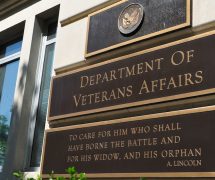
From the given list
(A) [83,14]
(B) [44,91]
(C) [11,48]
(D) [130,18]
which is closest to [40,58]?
(B) [44,91]

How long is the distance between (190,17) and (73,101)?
1.85 metres

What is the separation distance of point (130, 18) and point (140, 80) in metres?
0.85

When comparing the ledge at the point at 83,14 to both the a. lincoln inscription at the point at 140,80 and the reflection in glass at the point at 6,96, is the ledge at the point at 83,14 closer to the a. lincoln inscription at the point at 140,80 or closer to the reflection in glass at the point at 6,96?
the a. lincoln inscription at the point at 140,80

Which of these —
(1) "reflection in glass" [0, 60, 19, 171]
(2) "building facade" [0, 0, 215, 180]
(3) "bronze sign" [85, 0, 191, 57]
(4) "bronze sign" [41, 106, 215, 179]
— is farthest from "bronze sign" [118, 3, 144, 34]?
(1) "reflection in glass" [0, 60, 19, 171]

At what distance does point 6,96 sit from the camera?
7.54 m

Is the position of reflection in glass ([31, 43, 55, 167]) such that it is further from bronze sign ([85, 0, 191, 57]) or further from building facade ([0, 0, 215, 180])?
bronze sign ([85, 0, 191, 57])

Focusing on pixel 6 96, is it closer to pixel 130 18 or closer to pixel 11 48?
pixel 11 48

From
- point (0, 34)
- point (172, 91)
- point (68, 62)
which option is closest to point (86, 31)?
point (68, 62)

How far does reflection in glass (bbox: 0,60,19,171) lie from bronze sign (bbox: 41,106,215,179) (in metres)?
1.92

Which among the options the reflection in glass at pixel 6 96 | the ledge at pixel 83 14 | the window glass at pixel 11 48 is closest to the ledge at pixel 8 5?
the window glass at pixel 11 48

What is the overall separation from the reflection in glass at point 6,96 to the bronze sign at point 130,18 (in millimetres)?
2866

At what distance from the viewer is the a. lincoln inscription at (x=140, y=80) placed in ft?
13.7

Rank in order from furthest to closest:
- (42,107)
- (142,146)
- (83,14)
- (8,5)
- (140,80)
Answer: (8,5) < (42,107) < (83,14) < (140,80) < (142,146)

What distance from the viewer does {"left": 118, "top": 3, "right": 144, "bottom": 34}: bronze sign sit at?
5.02m
